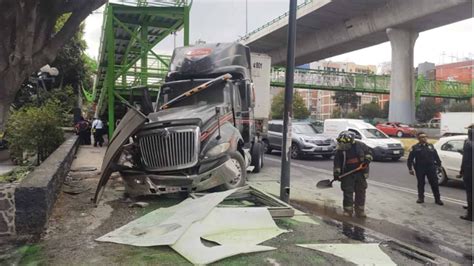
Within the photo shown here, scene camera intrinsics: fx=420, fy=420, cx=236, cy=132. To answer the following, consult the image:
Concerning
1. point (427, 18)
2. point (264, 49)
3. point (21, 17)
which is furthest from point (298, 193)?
point (264, 49)

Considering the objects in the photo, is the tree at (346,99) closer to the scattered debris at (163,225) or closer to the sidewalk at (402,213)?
the sidewalk at (402,213)

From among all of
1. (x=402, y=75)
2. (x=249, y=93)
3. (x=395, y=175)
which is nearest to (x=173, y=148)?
(x=249, y=93)

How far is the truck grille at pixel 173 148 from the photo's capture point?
24.2ft

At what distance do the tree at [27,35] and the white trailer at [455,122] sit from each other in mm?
24579

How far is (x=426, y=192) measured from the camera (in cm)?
1048

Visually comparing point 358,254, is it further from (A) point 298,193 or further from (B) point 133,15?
(B) point 133,15

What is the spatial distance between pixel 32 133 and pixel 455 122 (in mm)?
25616

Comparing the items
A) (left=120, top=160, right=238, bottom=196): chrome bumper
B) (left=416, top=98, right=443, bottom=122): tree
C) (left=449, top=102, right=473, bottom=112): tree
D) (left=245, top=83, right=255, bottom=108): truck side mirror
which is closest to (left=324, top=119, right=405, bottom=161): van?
(left=245, top=83, right=255, bottom=108): truck side mirror

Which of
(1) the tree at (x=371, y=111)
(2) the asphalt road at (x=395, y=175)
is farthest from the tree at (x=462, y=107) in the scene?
(2) the asphalt road at (x=395, y=175)

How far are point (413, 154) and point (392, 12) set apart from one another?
74.8 feet

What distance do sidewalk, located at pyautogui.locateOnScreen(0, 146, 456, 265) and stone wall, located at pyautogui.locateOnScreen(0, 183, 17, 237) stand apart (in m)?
0.45

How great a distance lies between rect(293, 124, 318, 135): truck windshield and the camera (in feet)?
61.5

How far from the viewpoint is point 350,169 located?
769cm

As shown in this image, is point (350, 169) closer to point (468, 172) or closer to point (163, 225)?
point (468, 172)
